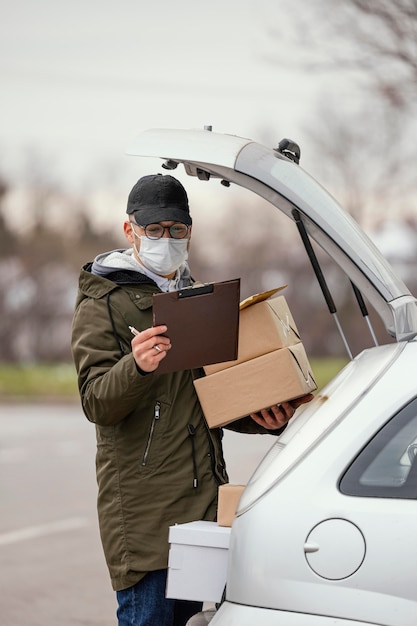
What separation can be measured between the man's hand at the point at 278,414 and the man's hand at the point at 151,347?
0.40 metres

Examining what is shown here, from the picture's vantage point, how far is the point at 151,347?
3404mm

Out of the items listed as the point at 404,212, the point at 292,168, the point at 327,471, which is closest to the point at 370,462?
the point at 327,471

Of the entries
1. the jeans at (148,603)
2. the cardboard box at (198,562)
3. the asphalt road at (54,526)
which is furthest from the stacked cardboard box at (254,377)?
the asphalt road at (54,526)

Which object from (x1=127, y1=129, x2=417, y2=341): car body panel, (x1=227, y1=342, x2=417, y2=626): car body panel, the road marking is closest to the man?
(x1=127, y1=129, x2=417, y2=341): car body panel

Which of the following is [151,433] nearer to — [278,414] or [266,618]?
[278,414]

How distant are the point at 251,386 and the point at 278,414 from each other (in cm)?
19

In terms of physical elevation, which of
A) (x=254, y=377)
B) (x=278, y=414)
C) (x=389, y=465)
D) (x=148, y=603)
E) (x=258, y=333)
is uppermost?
(x=258, y=333)

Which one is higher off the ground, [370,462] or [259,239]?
[259,239]

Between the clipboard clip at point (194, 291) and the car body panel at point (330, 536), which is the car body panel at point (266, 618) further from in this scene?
the clipboard clip at point (194, 291)

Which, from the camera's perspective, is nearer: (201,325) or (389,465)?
(389,465)

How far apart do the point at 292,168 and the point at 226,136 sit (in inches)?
9.4

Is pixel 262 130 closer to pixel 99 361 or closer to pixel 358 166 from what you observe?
pixel 358 166

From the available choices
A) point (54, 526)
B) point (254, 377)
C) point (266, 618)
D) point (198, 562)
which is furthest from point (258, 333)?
point (54, 526)

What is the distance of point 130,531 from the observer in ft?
12.0
